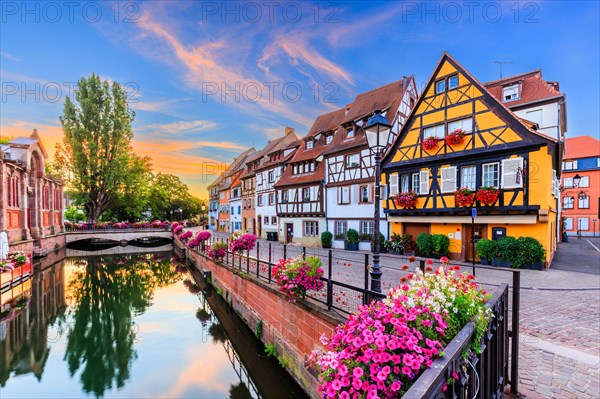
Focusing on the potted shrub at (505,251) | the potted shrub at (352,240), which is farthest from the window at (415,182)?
the potted shrub at (352,240)

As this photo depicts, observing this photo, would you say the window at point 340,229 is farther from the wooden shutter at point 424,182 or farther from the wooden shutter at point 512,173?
the wooden shutter at point 512,173

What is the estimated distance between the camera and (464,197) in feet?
52.3

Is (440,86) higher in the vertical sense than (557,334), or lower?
higher

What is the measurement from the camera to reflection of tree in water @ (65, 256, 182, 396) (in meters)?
9.34

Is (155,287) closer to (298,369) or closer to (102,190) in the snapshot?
(298,369)

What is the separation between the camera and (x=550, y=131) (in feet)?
52.7

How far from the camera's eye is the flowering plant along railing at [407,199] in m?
18.5

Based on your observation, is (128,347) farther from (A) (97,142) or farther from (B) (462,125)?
(A) (97,142)

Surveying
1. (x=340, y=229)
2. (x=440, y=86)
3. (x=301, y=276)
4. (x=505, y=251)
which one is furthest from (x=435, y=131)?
(x=301, y=276)

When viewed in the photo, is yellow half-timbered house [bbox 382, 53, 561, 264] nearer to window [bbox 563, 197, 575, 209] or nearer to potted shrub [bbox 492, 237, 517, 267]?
potted shrub [bbox 492, 237, 517, 267]

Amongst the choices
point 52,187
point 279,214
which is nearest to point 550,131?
point 279,214

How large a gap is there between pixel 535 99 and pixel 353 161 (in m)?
10.9

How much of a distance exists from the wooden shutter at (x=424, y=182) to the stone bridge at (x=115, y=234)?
36.0 m

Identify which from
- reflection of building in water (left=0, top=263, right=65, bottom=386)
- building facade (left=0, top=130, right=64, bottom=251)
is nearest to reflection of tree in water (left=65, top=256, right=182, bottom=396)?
reflection of building in water (left=0, top=263, right=65, bottom=386)
